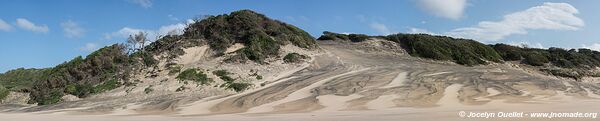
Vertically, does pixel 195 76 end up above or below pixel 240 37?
below

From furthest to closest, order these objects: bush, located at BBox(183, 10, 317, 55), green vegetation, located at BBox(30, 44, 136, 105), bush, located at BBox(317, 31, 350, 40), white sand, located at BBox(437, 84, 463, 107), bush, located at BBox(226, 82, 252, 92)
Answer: bush, located at BBox(317, 31, 350, 40) → bush, located at BBox(183, 10, 317, 55) → green vegetation, located at BBox(30, 44, 136, 105) → bush, located at BBox(226, 82, 252, 92) → white sand, located at BBox(437, 84, 463, 107)

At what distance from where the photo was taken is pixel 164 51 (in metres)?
28.2

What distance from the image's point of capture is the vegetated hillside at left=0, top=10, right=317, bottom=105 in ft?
82.0

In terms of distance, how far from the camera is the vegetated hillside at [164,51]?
24989 mm

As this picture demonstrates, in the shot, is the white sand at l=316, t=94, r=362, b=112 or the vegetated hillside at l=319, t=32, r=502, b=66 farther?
the vegetated hillside at l=319, t=32, r=502, b=66

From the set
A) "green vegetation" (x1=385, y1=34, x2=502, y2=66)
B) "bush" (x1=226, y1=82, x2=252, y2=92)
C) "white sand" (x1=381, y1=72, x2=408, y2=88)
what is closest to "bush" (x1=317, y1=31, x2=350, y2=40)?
"green vegetation" (x1=385, y1=34, x2=502, y2=66)

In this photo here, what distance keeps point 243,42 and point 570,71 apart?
74.4 feet

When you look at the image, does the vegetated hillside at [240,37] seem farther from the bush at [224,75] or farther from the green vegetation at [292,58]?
the bush at [224,75]

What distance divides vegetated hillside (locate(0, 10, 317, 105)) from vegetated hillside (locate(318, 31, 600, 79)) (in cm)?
865

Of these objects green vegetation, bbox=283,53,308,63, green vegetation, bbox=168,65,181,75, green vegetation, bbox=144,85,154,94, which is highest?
green vegetation, bbox=283,53,308,63

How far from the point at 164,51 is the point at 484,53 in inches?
880

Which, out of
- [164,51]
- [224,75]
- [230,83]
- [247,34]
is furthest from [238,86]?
[247,34]

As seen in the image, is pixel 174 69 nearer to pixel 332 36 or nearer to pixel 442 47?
pixel 332 36

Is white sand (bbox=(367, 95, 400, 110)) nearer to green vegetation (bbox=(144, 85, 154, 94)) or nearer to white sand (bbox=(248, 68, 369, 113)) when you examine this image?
white sand (bbox=(248, 68, 369, 113))
